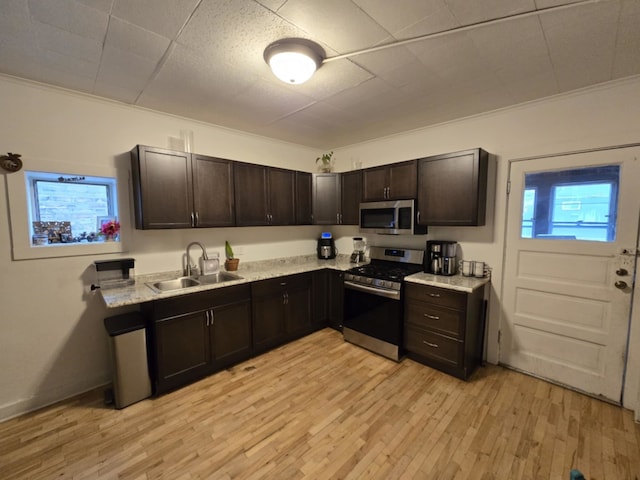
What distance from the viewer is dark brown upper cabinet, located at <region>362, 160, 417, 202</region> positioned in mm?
3047

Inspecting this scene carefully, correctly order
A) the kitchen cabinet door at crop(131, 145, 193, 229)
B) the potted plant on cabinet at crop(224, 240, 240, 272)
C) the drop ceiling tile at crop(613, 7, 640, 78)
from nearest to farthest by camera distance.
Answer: the drop ceiling tile at crop(613, 7, 640, 78) < the kitchen cabinet door at crop(131, 145, 193, 229) < the potted plant on cabinet at crop(224, 240, 240, 272)

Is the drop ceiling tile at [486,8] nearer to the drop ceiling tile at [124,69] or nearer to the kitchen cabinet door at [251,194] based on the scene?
the drop ceiling tile at [124,69]

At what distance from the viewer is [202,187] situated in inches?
108

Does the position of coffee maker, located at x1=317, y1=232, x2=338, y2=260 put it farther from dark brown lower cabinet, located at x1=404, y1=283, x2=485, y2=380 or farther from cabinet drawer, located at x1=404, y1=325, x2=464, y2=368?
cabinet drawer, located at x1=404, y1=325, x2=464, y2=368

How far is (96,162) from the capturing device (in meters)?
2.40

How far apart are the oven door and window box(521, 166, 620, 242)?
4.82 ft

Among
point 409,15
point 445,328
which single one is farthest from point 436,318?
point 409,15

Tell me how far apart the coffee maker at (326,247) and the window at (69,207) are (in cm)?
260

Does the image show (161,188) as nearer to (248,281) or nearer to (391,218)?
(248,281)

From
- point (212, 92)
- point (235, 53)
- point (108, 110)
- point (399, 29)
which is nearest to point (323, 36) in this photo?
point (399, 29)

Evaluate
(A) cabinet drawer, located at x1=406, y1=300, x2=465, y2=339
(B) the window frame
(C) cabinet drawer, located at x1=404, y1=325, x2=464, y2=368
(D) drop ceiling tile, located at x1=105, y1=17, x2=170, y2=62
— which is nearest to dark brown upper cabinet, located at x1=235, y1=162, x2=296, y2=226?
(B) the window frame

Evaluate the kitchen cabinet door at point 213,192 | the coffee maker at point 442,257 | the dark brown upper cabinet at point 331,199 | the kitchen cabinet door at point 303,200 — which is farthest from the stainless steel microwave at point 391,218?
the kitchen cabinet door at point 213,192

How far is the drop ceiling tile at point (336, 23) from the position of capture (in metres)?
1.37

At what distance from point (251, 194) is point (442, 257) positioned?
231cm
